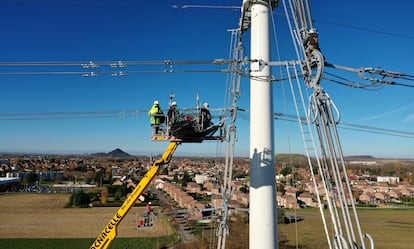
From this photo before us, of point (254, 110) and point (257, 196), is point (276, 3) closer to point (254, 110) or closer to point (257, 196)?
point (254, 110)

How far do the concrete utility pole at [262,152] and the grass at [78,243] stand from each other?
101 feet

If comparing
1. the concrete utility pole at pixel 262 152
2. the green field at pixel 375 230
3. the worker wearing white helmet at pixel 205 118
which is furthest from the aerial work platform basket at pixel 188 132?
the green field at pixel 375 230

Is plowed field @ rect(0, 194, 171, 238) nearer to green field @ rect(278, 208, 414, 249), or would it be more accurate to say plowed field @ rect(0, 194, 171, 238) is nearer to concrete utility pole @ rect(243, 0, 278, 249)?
green field @ rect(278, 208, 414, 249)

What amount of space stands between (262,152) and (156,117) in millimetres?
2714

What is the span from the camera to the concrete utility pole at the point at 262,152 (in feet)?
13.0

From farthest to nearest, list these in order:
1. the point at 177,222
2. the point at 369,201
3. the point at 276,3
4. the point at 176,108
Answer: the point at 369,201 → the point at 177,222 → the point at 176,108 → the point at 276,3

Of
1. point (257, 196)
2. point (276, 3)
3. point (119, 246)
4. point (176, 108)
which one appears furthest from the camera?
point (119, 246)

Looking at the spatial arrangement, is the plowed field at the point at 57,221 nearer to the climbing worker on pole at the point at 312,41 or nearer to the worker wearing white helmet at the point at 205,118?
the worker wearing white helmet at the point at 205,118

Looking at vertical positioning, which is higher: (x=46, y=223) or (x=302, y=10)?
(x=302, y=10)

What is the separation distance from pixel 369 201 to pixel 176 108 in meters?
66.8

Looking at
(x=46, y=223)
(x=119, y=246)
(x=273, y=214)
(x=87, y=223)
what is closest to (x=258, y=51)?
(x=273, y=214)

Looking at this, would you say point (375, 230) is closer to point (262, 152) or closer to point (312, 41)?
point (262, 152)

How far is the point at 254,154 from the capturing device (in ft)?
13.6

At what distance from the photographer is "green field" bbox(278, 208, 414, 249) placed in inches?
1172
